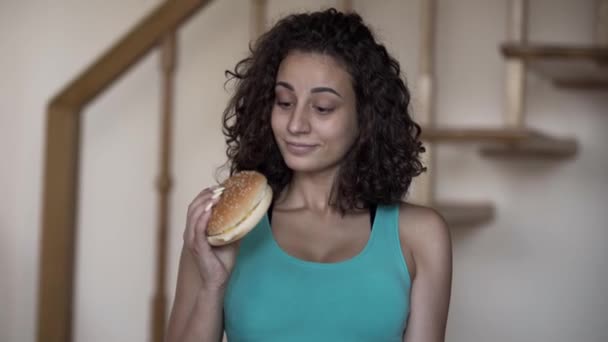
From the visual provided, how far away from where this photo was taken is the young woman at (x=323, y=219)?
147 centimetres

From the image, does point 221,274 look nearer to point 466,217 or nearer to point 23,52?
point 466,217

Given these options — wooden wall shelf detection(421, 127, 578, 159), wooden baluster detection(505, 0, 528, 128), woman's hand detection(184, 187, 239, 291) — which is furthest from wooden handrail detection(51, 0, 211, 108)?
woman's hand detection(184, 187, 239, 291)

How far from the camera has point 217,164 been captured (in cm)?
327

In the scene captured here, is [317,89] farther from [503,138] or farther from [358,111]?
[503,138]

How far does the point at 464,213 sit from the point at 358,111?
4.44 feet

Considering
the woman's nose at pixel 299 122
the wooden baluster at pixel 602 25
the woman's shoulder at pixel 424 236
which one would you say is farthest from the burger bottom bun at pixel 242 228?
the wooden baluster at pixel 602 25

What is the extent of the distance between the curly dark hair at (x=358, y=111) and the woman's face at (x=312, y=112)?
0.09 feet

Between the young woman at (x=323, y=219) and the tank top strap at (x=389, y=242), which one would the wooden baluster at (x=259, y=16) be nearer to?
the young woman at (x=323, y=219)

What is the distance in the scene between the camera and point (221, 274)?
1.50 metres

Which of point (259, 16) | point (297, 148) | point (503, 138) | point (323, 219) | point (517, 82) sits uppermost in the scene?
point (259, 16)

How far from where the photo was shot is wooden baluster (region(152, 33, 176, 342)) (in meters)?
2.81

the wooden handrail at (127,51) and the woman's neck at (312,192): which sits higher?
the wooden handrail at (127,51)

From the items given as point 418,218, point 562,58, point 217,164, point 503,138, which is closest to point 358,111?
point 418,218

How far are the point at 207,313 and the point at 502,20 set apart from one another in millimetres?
2002
